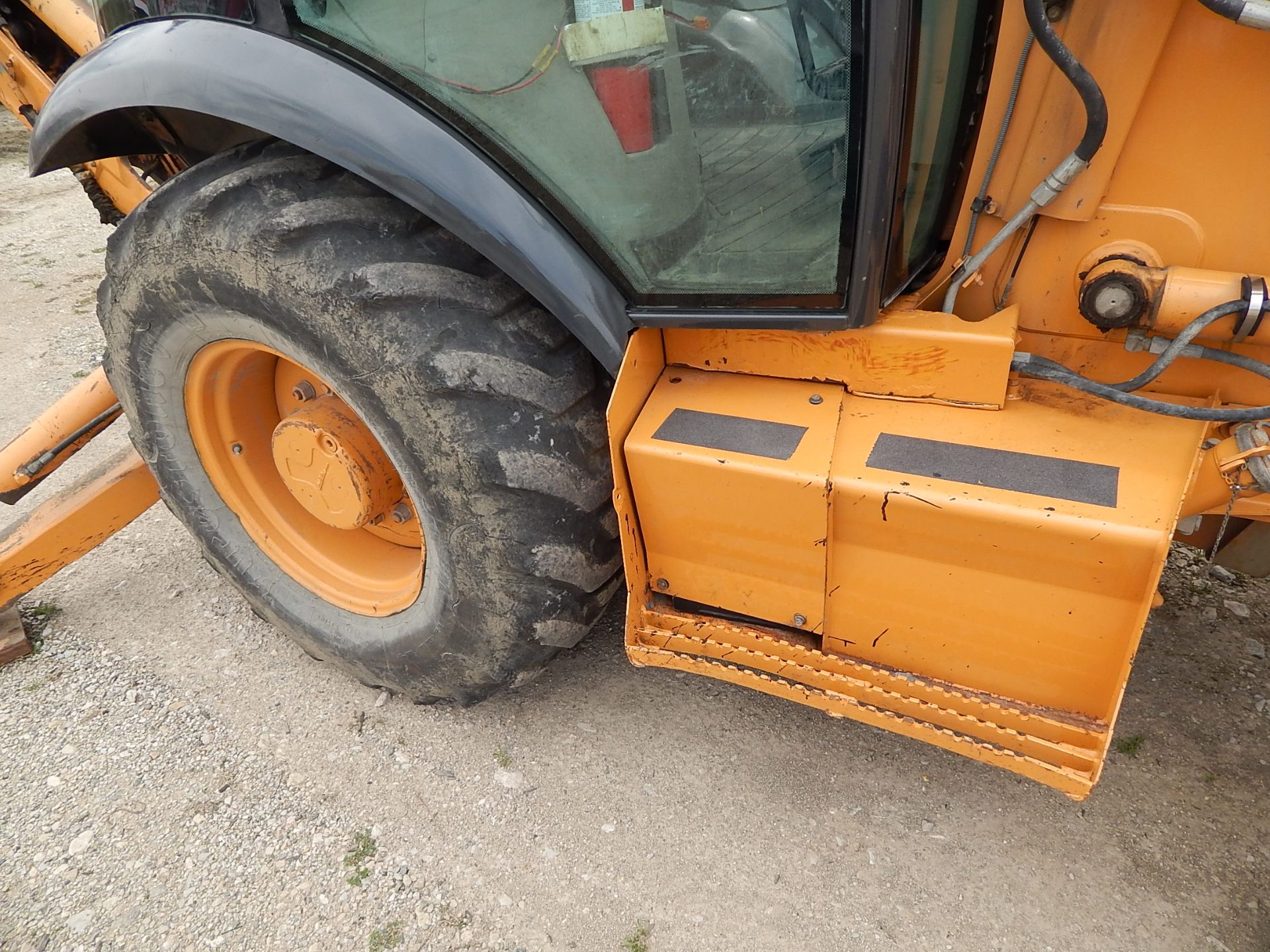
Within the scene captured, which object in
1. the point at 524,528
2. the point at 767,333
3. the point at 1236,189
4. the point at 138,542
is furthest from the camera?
the point at 138,542

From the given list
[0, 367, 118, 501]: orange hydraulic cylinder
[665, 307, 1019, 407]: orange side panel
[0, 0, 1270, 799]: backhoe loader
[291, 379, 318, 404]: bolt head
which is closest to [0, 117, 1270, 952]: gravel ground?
[0, 0, 1270, 799]: backhoe loader

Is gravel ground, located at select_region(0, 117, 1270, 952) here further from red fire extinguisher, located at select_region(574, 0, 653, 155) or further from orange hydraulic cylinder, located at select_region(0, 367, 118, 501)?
red fire extinguisher, located at select_region(574, 0, 653, 155)

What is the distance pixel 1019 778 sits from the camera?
179 cm

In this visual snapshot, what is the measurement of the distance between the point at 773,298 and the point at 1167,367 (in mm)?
595

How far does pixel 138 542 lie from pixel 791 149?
2468mm

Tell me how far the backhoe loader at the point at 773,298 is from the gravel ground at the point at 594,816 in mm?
389

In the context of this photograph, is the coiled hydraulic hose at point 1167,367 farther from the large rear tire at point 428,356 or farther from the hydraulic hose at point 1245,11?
the large rear tire at point 428,356

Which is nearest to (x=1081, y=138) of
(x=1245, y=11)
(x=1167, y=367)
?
(x=1245, y=11)

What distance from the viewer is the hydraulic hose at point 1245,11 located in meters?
0.96

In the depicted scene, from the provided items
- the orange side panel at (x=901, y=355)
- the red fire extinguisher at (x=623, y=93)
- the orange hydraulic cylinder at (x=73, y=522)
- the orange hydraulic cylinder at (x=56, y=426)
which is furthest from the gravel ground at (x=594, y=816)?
the red fire extinguisher at (x=623, y=93)

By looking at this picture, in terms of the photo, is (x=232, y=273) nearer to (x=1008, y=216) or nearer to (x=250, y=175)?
(x=250, y=175)

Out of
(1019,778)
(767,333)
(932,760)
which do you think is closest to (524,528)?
(767,333)

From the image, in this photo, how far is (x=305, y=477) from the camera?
1.85 m

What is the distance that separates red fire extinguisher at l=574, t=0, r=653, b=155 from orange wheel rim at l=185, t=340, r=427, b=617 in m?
0.84
